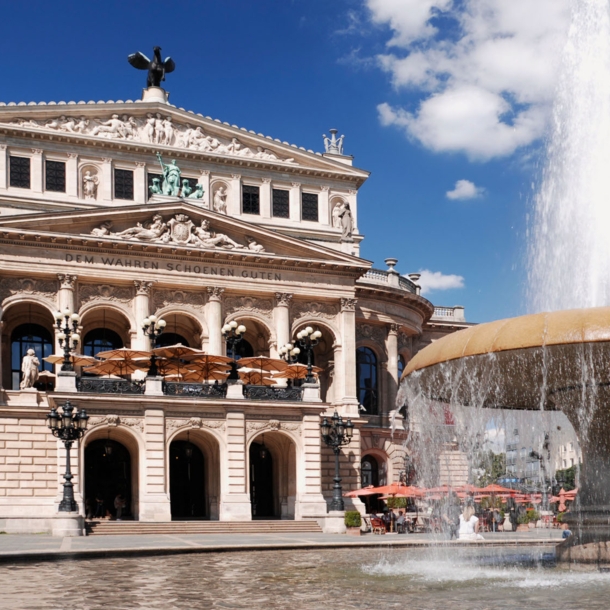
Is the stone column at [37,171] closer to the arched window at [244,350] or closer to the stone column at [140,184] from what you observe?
the stone column at [140,184]

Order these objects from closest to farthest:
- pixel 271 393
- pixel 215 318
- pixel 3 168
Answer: pixel 271 393 < pixel 215 318 < pixel 3 168

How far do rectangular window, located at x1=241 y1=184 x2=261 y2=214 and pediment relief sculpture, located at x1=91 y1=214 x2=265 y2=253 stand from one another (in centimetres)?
537

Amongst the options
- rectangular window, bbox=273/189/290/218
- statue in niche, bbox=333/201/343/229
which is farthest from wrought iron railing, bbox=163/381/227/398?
statue in niche, bbox=333/201/343/229

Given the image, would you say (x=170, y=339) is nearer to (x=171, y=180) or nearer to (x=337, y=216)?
(x=171, y=180)

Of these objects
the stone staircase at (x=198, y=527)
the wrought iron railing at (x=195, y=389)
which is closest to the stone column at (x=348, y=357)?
the wrought iron railing at (x=195, y=389)

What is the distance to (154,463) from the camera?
138 ft

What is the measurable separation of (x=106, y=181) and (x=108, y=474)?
14.6 m

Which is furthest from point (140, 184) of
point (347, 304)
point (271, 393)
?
point (271, 393)

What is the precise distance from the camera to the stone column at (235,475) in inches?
1682

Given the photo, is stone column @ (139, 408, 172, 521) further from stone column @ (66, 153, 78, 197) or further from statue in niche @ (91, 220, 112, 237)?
stone column @ (66, 153, 78, 197)

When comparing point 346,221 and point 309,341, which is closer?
point 309,341

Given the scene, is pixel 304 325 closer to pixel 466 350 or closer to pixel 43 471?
pixel 43 471

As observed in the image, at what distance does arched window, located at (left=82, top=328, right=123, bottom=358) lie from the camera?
50594mm

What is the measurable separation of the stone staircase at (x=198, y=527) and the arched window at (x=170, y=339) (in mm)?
13660
